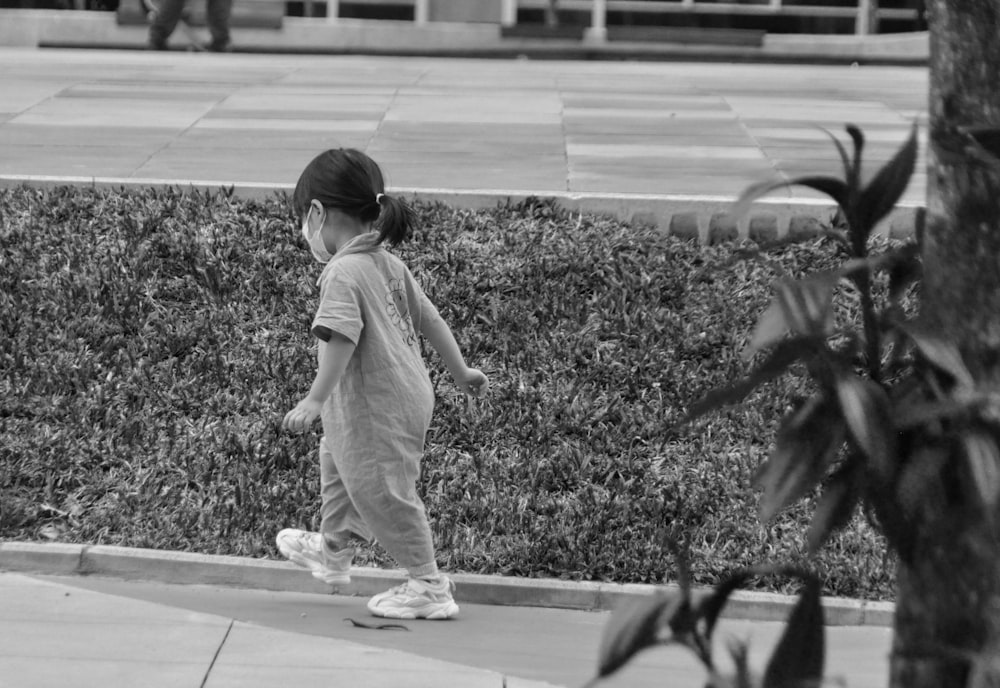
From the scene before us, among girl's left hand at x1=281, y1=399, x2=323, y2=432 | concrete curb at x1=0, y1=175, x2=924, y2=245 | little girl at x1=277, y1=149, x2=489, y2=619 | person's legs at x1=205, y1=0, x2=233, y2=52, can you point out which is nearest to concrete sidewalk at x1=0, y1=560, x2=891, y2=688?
little girl at x1=277, y1=149, x2=489, y2=619

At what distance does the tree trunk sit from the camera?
6.93ft

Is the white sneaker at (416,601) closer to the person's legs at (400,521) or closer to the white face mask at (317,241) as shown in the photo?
the person's legs at (400,521)

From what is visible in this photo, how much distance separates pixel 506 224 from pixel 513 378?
148 centimetres

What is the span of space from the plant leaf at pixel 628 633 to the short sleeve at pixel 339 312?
2.76 metres

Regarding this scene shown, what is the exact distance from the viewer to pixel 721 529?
5770mm

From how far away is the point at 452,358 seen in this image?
4996mm

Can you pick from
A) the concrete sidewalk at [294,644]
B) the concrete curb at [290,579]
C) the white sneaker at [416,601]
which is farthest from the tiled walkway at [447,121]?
the white sneaker at [416,601]

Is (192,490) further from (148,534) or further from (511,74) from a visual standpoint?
(511,74)

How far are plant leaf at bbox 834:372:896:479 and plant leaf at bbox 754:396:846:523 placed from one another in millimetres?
31

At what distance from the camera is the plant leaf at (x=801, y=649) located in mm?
1985

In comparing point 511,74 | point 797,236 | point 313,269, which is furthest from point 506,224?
point 511,74

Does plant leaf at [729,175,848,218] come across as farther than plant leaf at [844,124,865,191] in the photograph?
No

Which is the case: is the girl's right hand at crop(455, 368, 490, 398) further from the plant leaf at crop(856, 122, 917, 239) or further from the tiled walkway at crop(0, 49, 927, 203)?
the plant leaf at crop(856, 122, 917, 239)

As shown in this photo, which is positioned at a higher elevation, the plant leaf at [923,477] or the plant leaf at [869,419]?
the plant leaf at [869,419]
